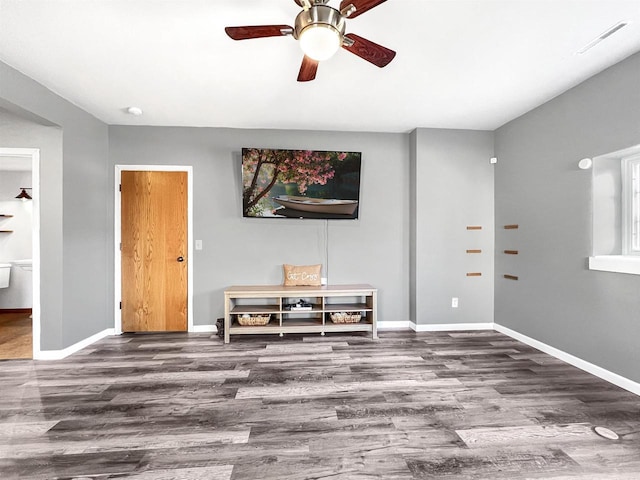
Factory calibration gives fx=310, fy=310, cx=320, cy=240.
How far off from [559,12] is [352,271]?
3.01 m

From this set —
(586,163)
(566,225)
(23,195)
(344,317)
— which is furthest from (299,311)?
(23,195)

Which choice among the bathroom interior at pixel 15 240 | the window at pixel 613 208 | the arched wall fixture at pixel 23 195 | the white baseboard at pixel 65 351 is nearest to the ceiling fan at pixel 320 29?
the window at pixel 613 208

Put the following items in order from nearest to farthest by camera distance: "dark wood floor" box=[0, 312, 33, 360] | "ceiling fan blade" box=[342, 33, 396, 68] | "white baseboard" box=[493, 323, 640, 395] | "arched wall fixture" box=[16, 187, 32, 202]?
"ceiling fan blade" box=[342, 33, 396, 68] < "white baseboard" box=[493, 323, 640, 395] < "dark wood floor" box=[0, 312, 33, 360] < "arched wall fixture" box=[16, 187, 32, 202]

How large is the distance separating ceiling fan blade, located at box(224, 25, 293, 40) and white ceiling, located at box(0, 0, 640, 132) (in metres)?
0.31

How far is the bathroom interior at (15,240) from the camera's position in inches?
193

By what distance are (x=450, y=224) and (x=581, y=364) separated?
74.9 inches

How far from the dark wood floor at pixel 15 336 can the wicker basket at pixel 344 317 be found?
3164mm

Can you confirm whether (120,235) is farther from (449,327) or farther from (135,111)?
(449,327)

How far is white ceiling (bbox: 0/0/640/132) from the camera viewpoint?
1927 millimetres

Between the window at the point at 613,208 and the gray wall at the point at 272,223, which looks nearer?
the window at the point at 613,208

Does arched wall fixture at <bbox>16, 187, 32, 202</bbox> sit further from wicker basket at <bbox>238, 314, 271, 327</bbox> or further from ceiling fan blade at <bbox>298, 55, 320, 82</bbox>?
ceiling fan blade at <bbox>298, 55, 320, 82</bbox>

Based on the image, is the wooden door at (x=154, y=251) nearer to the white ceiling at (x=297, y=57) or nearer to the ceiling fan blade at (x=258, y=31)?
the white ceiling at (x=297, y=57)

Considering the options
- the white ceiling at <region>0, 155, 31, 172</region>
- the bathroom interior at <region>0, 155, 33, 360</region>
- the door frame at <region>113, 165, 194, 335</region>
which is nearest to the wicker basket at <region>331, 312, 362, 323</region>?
the door frame at <region>113, 165, 194, 335</region>

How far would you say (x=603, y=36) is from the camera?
2.16 m
